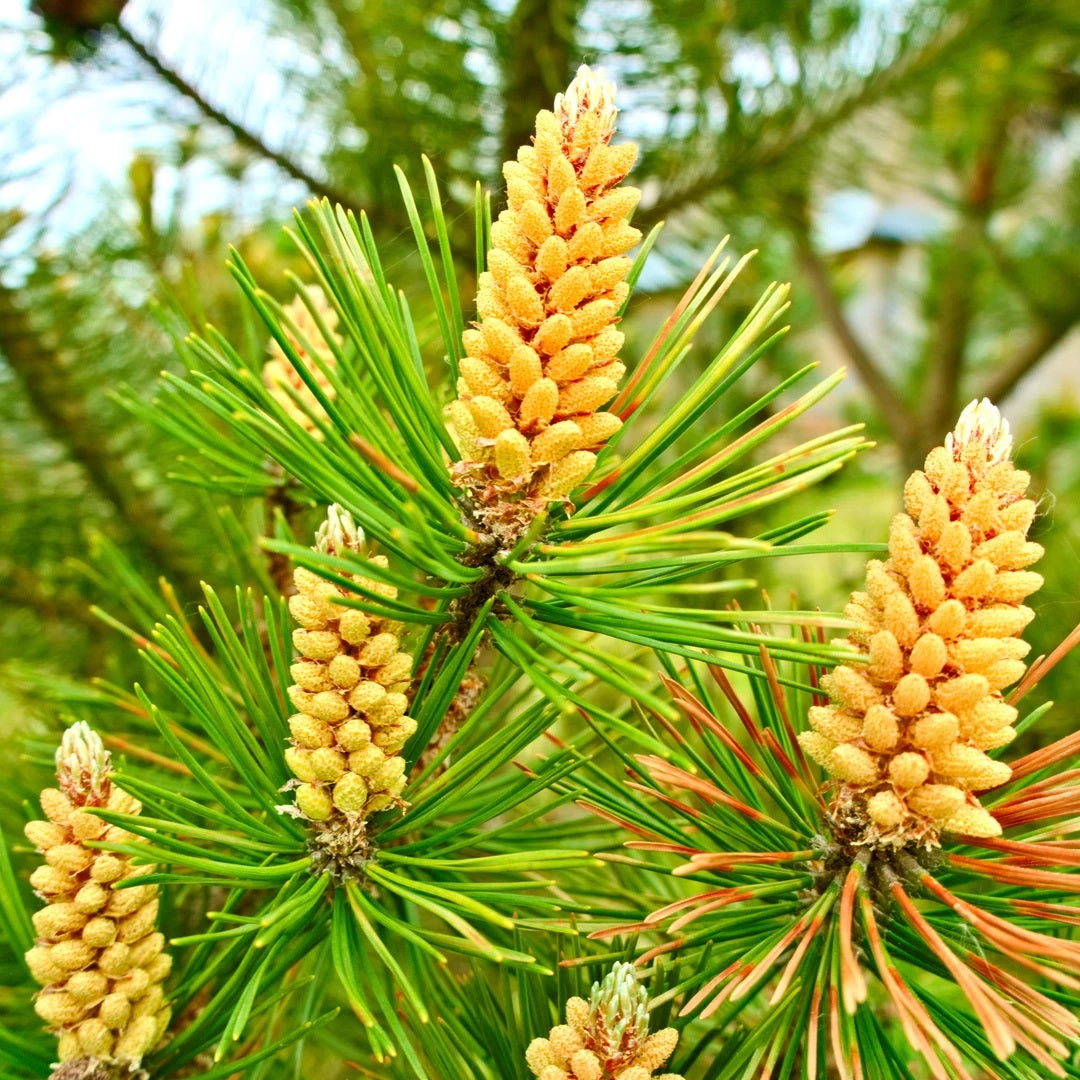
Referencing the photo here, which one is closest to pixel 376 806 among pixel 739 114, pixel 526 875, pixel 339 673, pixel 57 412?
pixel 339 673

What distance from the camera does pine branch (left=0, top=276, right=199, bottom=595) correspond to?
853 millimetres

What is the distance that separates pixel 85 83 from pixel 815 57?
82 centimetres

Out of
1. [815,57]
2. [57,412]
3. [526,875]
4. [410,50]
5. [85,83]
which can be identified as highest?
[815,57]

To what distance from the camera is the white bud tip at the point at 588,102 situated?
0.38m

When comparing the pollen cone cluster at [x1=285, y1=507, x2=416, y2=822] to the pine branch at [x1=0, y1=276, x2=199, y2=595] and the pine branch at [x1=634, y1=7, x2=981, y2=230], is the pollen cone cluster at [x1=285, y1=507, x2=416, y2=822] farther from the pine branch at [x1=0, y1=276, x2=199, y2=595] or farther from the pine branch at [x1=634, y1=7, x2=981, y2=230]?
the pine branch at [x1=634, y1=7, x2=981, y2=230]

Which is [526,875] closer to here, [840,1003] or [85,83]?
[840,1003]

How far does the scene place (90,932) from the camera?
38cm

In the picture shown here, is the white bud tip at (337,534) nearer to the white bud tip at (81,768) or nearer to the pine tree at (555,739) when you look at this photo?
the pine tree at (555,739)

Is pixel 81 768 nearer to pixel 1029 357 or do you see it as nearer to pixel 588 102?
pixel 588 102

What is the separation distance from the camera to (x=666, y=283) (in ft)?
4.34

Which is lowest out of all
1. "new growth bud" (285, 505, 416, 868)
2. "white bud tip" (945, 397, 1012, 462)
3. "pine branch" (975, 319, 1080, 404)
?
"new growth bud" (285, 505, 416, 868)

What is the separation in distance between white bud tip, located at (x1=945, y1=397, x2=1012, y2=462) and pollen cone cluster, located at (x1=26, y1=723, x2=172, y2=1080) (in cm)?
36

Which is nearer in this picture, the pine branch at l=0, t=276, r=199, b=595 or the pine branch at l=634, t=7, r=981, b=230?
the pine branch at l=0, t=276, r=199, b=595

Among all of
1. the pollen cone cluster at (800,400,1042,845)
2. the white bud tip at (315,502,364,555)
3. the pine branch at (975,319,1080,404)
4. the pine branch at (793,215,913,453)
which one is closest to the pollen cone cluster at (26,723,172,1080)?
the white bud tip at (315,502,364,555)
